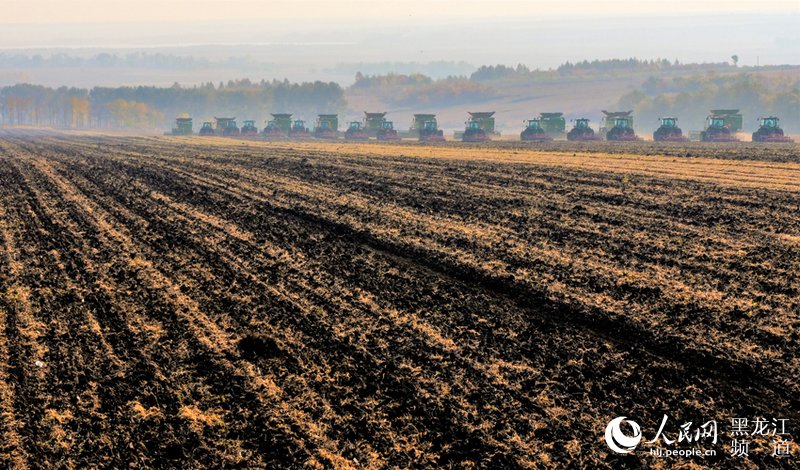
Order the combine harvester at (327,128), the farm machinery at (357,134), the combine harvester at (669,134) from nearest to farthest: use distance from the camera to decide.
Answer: the combine harvester at (669,134), the farm machinery at (357,134), the combine harvester at (327,128)

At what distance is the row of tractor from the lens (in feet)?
159

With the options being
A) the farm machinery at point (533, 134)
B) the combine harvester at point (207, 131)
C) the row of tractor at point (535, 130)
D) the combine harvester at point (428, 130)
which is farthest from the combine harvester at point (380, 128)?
the combine harvester at point (207, 131)

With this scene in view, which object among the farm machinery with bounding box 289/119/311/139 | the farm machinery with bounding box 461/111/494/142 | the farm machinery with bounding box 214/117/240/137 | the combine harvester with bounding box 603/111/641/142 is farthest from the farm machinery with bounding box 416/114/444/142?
the farm machinery with bounding box 214/117/240/137

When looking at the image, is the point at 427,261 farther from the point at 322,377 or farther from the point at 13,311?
the point at 13,311

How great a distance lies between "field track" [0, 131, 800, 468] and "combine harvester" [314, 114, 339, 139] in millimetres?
48150

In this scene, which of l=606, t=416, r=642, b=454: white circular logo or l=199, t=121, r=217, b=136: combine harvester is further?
l=199, t=121, r=217, b=136: combine harvester

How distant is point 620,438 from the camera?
18.9 feet

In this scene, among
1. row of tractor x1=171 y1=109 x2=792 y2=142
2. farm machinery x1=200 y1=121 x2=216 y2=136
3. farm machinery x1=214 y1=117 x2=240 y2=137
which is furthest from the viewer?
farm machinery x1=200 y1=121 x2=216 y2=136

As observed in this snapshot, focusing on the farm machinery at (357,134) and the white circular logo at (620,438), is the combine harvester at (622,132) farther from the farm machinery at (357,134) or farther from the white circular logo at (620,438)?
the white circular logo at (620,438)

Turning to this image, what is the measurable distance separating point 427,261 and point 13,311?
5.62m

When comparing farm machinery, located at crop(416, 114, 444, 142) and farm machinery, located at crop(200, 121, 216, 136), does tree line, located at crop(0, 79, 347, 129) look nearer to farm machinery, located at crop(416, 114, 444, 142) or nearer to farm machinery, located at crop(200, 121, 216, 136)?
farm machinery, located at crop(200, 121, 216, 136)

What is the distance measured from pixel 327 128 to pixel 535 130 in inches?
767

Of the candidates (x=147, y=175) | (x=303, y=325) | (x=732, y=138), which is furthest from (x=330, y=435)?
(x=732, y=138)

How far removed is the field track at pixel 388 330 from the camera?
19.2 ft
